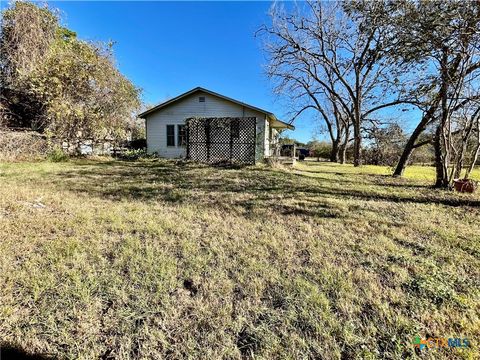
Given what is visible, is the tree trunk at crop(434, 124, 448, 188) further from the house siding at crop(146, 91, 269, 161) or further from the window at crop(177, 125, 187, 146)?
the window at crop(177, 125, 187, 146)

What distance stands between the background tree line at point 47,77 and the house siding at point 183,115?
287 cm

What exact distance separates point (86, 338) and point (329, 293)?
2.02m

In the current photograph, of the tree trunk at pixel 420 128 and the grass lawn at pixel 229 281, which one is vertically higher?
the tree trunk at pixel 420 128

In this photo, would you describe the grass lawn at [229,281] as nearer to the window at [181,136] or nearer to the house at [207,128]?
the house at [207,128]

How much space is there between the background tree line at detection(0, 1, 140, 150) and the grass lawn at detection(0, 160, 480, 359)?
852 cm

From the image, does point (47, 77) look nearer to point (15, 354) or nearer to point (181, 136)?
point (181, 136)

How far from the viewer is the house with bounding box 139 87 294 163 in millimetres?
12172

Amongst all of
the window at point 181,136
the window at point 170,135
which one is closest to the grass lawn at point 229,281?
the window at point 181,136

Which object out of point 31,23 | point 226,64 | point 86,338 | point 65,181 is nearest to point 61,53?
point 31,23

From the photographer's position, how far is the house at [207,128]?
1217 cm

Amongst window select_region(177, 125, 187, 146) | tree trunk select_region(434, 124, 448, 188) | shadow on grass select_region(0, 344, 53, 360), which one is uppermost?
window select_region(177, 125, 187, 146)

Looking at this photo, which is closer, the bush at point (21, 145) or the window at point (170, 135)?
the bush at point (21, 145)

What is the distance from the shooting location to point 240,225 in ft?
12.7

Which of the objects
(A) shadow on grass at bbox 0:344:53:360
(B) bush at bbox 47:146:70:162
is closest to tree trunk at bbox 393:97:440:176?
(A) shadow on grass at bbox 0:344:53:360
